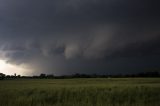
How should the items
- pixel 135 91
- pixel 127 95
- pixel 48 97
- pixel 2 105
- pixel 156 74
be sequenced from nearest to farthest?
pixel 2 105 → pixel 48 97 → pixel 127 95 → pixel 135 91 → pixel 156 74

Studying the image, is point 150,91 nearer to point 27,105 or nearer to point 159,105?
point 159,105

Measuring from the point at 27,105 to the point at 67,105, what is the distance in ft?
9.44

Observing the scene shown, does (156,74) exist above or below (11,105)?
above

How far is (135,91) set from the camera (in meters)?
33.8

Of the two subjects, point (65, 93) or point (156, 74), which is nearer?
point (65, 93)

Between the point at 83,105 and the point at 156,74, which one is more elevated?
the point at 156,74

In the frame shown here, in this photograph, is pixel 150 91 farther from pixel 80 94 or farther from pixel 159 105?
pixel 159 105

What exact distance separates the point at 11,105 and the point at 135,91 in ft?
58.1

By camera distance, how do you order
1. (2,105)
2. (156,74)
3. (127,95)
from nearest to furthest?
(2,105) → (127,95) → (156,74)

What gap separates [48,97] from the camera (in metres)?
29.4

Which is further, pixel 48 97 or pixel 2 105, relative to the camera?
pixel 48 97

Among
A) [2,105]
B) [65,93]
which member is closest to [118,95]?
[65,93]

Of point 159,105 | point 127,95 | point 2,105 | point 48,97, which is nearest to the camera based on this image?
point 2,105

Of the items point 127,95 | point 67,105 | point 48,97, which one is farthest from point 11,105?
point 127,95
